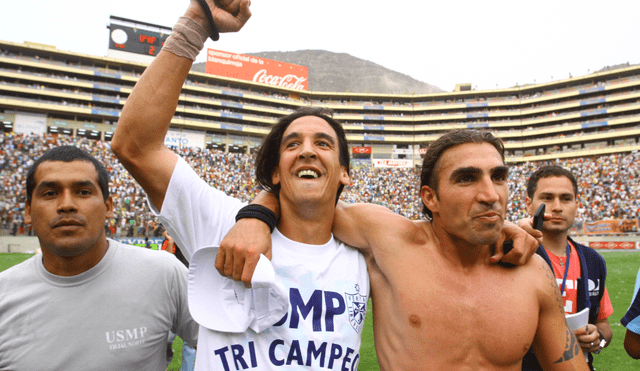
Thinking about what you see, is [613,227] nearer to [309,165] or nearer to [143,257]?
[309,165]

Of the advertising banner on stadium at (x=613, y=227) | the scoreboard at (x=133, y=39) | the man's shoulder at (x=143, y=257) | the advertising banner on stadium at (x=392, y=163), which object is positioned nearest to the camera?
the man's shoulder at (x=143, y=257)

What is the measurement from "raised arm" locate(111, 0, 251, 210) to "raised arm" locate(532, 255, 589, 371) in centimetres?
224

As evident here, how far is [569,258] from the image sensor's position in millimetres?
3197

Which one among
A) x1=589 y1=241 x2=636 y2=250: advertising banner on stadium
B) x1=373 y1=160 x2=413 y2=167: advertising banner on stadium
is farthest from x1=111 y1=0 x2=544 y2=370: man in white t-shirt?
x1=373 y1=160 x2=413 y2=167: advertising banner on stadium

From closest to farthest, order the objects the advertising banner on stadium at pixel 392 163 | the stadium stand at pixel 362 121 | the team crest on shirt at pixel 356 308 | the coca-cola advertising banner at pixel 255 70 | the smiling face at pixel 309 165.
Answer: the team crest on shirt at pixel 356 308 < the smiling face at pixel 309 165 < the stadium stand at pixel 362 121 < the advertising banner on stadium at pixel 392 163 < the coca-cola advertising banner at pixel 255 70

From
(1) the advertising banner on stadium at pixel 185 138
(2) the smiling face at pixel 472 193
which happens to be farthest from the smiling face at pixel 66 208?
(1) the advertising banner on stadium at pixel 185 138

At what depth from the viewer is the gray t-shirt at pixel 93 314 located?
207 centimetres

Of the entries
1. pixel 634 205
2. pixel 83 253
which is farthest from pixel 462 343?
pixel 634 205

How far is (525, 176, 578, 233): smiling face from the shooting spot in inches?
129

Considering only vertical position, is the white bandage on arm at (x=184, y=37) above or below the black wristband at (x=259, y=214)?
above

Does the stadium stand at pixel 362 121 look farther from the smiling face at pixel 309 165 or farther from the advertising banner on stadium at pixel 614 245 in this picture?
the smiling face at pixel 309 165

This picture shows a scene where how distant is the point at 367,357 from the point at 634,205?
3793 centimetres

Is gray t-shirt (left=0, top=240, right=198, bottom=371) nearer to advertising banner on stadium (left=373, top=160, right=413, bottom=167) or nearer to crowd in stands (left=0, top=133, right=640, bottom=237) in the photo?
crowd in stands (left=0, top=133, right=640, bottom=237)

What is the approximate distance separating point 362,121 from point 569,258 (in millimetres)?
73173
